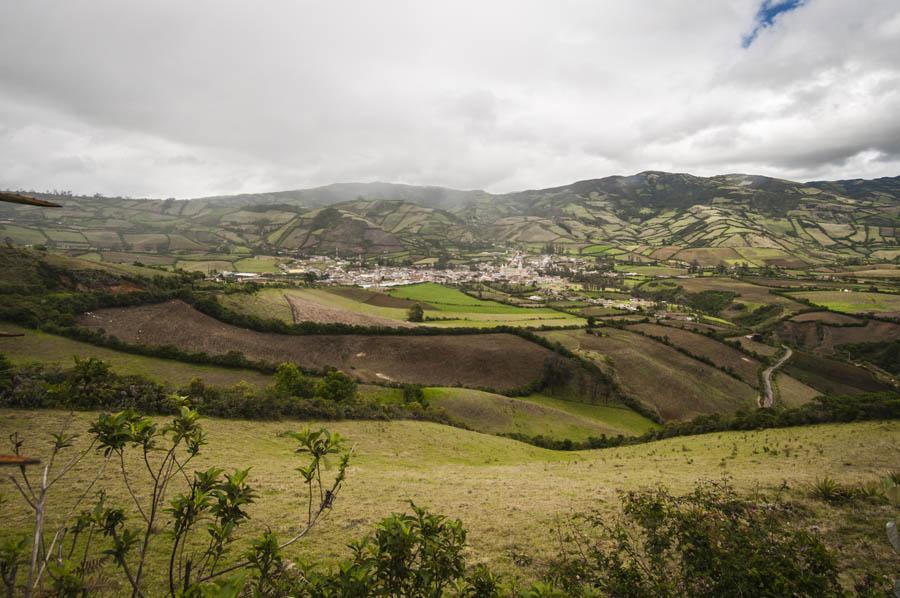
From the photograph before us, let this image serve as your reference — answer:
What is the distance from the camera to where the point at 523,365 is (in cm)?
5572

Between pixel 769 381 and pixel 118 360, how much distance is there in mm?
81785

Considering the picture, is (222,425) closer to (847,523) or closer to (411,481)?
(411,481)

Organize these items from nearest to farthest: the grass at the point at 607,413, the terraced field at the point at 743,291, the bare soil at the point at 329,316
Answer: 1. the grass at the point at 607,413
2. the bare soil at the point at 329,316
3. the terraced field at the point at 743,291

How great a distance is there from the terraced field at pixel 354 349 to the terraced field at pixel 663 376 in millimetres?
9141

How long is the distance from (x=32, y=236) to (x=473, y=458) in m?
213

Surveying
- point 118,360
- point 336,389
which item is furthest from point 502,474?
point 118,360

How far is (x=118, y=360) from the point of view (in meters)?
38.9

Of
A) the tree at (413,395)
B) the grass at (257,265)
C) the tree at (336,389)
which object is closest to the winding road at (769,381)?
the tree at (413,395)

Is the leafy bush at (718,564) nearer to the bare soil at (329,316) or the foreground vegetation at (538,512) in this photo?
the foreground vegetation at (538,512)

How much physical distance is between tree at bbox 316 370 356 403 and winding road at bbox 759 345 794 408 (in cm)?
5071

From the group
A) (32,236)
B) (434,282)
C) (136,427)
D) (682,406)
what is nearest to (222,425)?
(136,427)

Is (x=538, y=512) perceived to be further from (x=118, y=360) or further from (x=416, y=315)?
(x=416, y=315)

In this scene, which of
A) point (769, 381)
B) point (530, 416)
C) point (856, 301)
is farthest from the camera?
point (856, 301)

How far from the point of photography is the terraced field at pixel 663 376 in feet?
167
